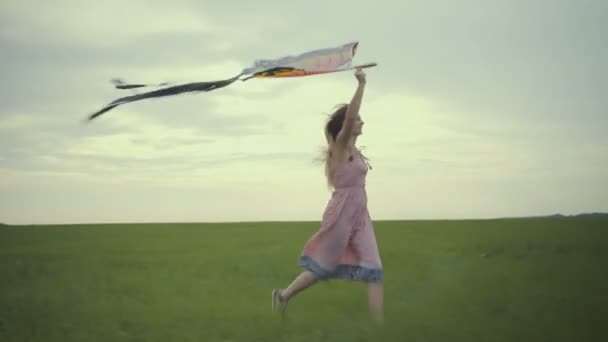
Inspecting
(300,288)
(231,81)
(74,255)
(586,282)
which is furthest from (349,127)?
(74,255)

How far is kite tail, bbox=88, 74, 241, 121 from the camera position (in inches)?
233

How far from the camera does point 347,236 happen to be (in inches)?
282

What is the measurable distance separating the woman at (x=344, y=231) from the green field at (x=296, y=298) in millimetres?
565

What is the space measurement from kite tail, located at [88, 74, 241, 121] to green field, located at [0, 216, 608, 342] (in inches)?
96.9

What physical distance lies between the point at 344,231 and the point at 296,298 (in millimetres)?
2356

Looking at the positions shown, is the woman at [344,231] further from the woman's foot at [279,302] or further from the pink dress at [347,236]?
the woman's foot at [279,302]

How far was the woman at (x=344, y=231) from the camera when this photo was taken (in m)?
7.07

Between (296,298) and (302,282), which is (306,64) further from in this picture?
(296,298)

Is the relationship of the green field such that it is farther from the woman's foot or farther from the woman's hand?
the woman's hand

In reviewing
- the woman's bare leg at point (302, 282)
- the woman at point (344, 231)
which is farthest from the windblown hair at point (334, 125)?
the woman's bare leg at point (302, 282)

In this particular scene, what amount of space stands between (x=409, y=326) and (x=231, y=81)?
3.32 metres

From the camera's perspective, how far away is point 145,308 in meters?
8.30

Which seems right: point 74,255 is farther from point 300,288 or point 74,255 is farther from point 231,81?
point 231,81

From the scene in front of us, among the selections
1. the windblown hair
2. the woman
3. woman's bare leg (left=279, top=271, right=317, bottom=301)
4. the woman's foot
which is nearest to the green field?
the woman's foot
